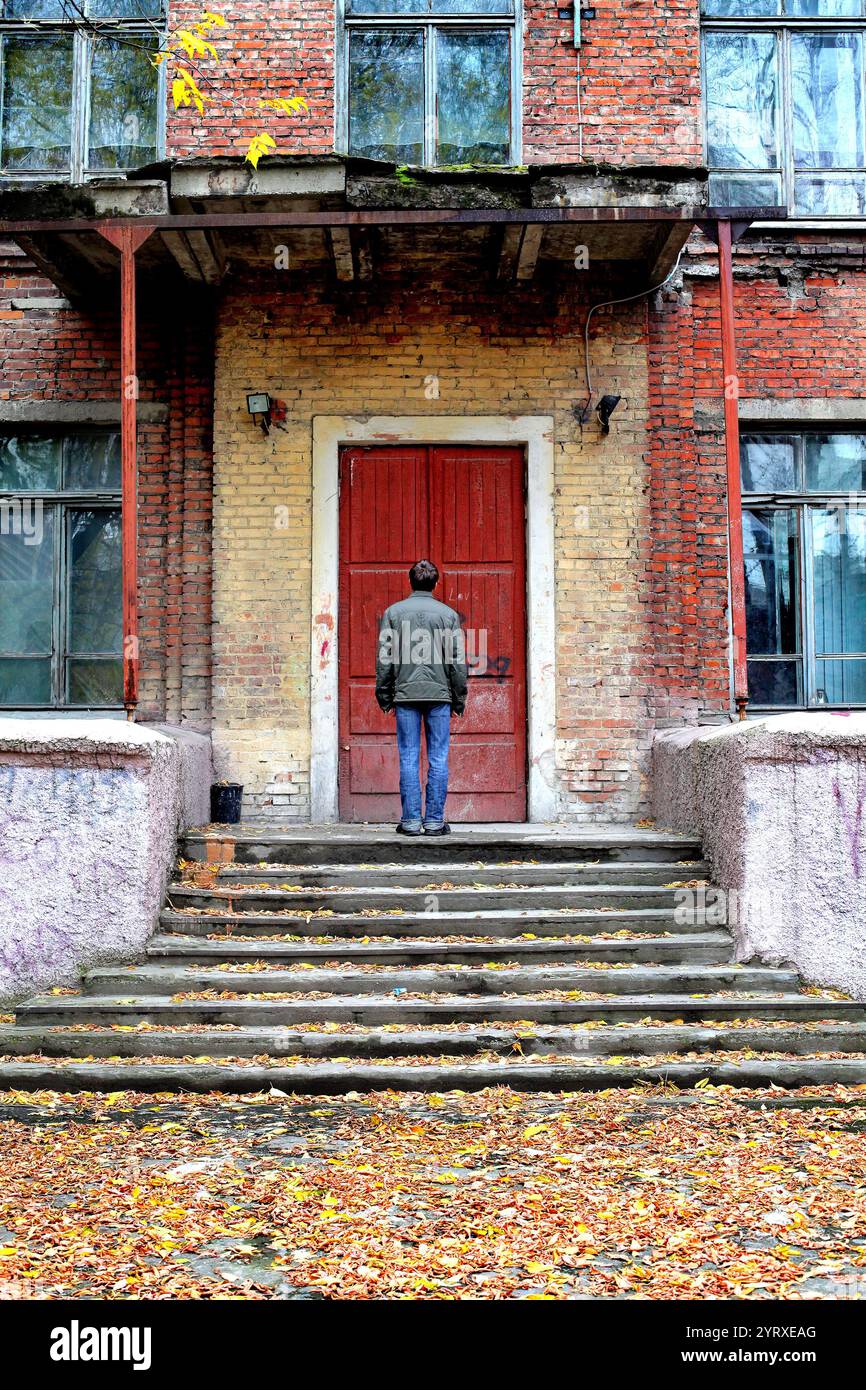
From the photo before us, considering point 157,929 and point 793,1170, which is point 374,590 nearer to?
point 157,929

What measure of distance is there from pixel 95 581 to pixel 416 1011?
498 centimetres

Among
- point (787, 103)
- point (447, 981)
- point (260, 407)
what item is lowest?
point (447, 981)

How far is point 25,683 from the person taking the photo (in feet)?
31.8

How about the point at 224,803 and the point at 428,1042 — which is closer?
the point at 428,1042

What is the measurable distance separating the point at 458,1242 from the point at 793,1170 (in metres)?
1.45

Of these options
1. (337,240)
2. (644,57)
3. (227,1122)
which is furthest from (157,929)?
(644,57)

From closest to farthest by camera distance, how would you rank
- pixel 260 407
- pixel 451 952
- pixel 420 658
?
pixel 451 952 → pixel 420 658 → pixel 260 407

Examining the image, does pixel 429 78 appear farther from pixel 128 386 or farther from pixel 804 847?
pixel 804 847

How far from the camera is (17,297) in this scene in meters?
9.74

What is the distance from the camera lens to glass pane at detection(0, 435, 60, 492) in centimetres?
977

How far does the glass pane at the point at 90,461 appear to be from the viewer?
384 inches

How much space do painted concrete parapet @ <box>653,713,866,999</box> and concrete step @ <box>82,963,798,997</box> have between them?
264 millimetres

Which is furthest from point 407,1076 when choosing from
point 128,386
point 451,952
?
point 128,386

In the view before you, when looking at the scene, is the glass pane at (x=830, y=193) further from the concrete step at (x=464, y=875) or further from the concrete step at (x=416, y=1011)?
the concrete step at (x=416, y=1011)
